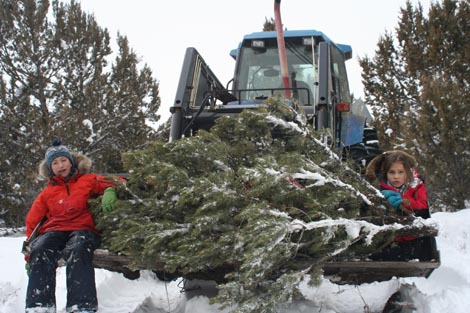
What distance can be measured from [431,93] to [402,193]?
23.5ft

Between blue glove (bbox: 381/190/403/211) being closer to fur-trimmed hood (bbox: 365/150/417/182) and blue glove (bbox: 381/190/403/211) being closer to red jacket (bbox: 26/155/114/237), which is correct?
fur-trimmed hood (bbox: 365/150/417/182)

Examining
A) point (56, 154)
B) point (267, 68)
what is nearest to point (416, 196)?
point (56, 154)

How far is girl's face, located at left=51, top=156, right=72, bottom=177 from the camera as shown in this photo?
4.21 m

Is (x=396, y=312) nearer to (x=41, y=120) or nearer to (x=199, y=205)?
(x=199, y=205)

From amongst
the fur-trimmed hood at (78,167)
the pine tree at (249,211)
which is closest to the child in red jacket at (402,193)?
the pine tree at (249,211)

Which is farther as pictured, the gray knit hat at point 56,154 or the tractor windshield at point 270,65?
the tractor windshield at point 270,65

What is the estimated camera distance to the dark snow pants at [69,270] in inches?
137

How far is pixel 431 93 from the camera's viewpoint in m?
10.4

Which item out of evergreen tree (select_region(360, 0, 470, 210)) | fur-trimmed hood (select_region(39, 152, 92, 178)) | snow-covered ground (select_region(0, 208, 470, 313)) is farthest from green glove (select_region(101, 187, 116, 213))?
evergreen tree (select_region(360, 0, 470, 210))

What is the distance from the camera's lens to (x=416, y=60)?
12.9m

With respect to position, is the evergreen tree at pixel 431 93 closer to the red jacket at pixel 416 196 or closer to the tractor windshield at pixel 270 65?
the tractor windshield at pixel 270 65

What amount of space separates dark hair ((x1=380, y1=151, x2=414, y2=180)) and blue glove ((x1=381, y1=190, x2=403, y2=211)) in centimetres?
55

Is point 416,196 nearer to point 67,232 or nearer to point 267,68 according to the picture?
point 67,232

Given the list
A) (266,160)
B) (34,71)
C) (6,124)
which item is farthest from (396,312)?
(34,71)
